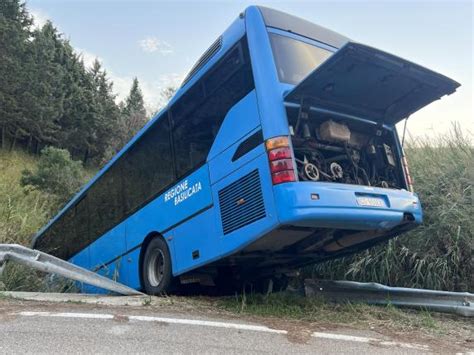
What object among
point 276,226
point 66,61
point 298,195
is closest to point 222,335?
point 276,226

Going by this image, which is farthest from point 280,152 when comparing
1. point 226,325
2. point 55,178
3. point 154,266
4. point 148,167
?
point 55,178

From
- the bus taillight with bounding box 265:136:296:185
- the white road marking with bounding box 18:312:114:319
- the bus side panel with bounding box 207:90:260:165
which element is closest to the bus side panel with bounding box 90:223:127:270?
the bus side panel with bounding box 207:90:260:165

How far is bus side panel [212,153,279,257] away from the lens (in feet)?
15.1

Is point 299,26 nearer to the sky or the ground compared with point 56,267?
nearer to the sky

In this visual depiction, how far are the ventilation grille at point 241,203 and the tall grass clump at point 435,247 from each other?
3.32 m

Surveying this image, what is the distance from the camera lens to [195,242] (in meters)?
5.86

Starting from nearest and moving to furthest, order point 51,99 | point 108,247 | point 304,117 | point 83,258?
point 304,117 < point 108,247 < point 83,258 < point 51,99

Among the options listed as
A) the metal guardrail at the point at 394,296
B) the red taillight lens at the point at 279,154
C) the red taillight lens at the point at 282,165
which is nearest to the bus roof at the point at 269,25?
the red taillight lens at the point at 279,154

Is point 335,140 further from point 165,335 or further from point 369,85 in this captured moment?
point 165,335

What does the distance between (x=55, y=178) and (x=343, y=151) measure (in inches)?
637

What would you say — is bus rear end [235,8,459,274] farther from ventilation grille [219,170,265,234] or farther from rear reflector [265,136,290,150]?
ventilation grille [219,170,265,234]

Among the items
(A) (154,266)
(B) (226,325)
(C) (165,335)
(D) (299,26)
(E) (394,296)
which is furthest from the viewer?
(A) (154,266)

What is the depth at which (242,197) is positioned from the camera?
16.4 ft

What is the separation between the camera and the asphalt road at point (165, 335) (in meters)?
3.50
